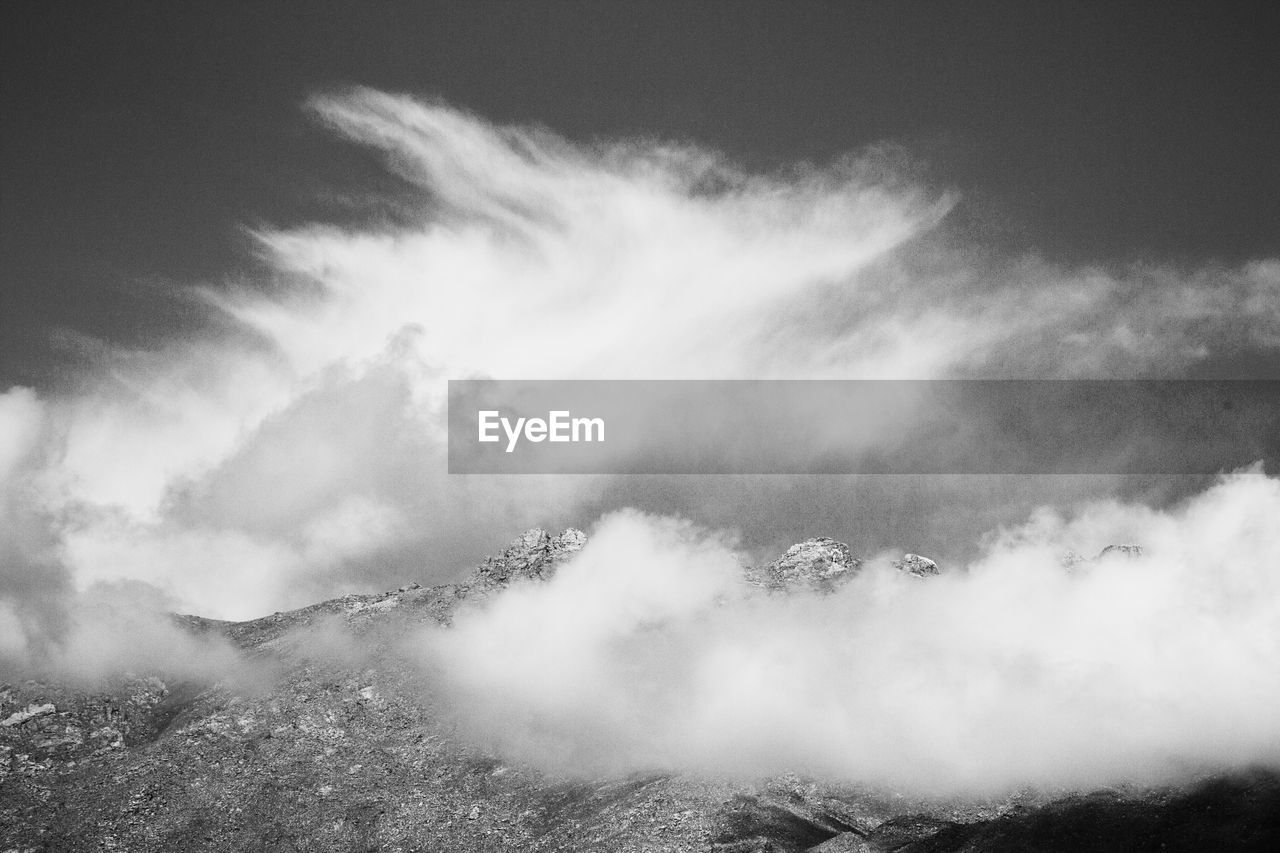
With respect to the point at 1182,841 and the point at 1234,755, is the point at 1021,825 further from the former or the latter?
the point at 1234,755

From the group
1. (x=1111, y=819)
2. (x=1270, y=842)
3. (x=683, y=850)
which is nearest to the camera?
(x=1270, y=842)

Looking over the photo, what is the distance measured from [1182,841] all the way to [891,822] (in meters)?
56.3

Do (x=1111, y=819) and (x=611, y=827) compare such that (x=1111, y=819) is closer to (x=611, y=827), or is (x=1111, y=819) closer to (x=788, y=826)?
(x=788, y=826)

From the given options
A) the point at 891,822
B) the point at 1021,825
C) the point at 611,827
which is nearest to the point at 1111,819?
the point at 1021,825

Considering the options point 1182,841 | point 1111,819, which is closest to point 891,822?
point 1111,819

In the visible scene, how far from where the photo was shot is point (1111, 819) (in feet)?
541

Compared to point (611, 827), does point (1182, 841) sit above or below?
above

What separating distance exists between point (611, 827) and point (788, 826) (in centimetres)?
4057

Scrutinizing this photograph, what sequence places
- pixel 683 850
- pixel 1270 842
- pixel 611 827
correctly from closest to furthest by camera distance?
1. pixel 1270 842
2. pixel 683 850
3. pixel 611 827

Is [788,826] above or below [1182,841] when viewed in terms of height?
below

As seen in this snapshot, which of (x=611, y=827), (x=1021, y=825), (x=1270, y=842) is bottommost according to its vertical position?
(x=611, y=827)

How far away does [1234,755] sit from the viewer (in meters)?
193

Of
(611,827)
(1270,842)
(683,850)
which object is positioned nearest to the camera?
(1270,842)

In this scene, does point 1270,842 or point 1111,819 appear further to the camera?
point 1111,819
